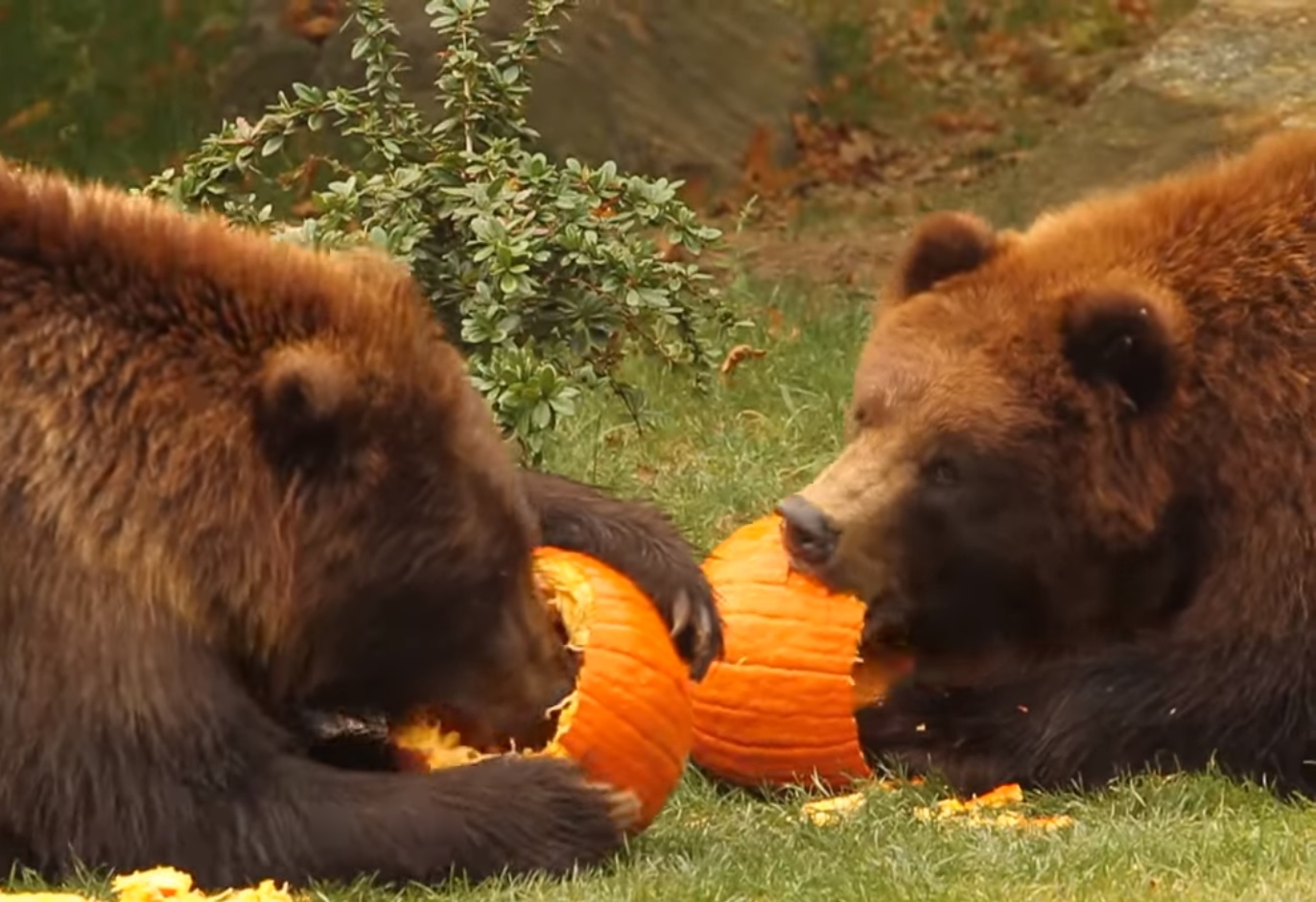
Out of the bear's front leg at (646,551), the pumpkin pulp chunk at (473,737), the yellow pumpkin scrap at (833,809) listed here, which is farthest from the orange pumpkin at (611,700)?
the yellow pumpkin scrap at (833,809)

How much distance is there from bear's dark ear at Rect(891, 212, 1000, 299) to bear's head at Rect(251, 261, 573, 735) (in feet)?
5.05

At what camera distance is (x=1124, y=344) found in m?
6.39

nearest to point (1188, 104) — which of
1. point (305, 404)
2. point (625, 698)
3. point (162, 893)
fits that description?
point (625, 698)

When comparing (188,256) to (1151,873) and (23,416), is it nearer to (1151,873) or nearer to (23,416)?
(23,416)

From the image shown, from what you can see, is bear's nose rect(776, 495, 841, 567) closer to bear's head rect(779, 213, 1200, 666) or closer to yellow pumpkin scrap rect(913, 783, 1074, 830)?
bear's head rect(779, 213, 1200, 666)

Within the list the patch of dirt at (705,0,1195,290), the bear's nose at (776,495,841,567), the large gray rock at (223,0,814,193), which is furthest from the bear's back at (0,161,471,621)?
the patch of dirt at (705,0,1195,290)

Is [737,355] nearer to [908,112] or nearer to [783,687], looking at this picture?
[783,687]

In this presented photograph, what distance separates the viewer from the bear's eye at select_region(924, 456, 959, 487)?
6.47 metres

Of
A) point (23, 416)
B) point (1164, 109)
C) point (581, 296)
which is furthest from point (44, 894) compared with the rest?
point (1164, 109)

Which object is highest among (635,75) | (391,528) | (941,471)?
(635,75)

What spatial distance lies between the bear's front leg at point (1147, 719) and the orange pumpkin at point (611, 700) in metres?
0.90

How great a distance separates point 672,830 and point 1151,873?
4.20 feet

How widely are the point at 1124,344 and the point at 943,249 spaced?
2.01 feet

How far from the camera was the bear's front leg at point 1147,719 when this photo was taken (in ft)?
20.9
